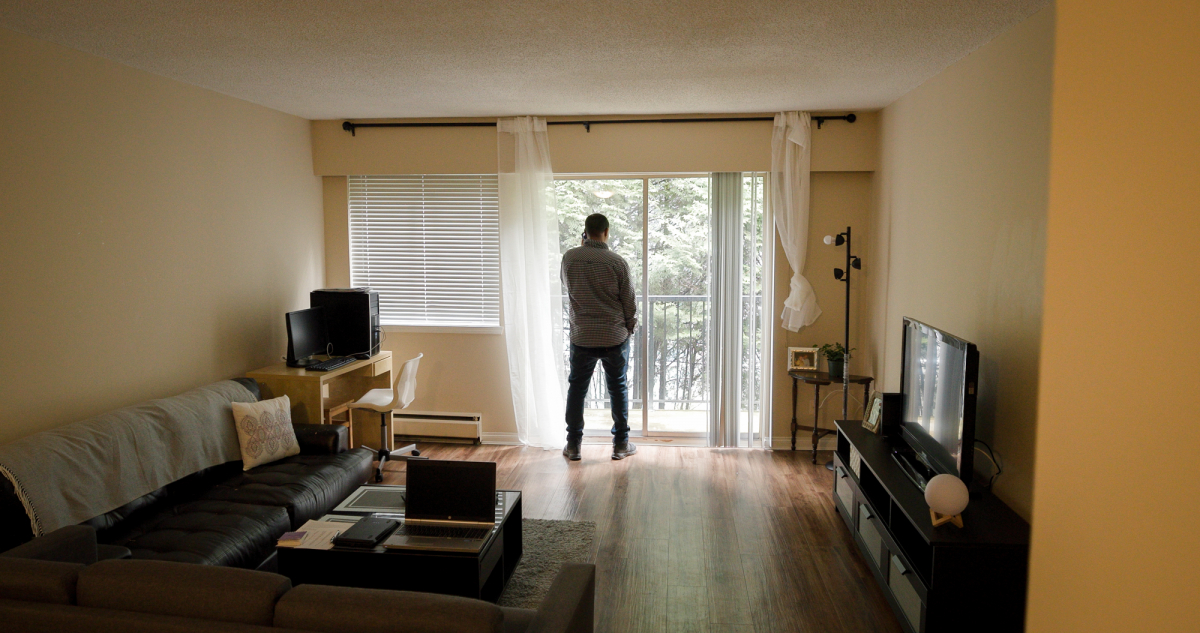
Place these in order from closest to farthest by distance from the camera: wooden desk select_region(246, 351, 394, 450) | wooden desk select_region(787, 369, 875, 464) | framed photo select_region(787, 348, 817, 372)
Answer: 1. wooden desk select_region(246, 351, 394, 450)
2. wooden desk select_region(787, 369, 875, 464)
3. framed photo select_region(787, 348, 817, 372)

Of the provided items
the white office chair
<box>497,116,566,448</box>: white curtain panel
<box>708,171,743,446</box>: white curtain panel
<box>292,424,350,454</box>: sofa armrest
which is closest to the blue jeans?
<box>497,116,566,448</box>: white curtain panel

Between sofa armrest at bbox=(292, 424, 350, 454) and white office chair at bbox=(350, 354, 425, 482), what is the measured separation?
2.01ft

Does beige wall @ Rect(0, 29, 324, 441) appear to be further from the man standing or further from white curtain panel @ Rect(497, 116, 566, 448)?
the man standing

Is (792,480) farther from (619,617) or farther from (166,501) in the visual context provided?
(166,501)

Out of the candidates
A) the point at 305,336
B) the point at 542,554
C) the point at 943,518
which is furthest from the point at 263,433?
the point at 943,518

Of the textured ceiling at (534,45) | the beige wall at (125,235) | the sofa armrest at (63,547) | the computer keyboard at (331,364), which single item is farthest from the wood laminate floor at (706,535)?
the textured ceiling at (534,45)

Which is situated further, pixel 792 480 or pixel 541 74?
pixel 792 480

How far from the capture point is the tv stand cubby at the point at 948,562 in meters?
2.35

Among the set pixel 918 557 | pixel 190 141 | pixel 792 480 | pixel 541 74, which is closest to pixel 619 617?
pixel 918 557

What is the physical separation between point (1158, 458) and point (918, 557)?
66.3 inches

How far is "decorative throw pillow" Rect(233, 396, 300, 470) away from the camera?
3.55 metres

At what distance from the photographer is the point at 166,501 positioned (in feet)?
10.3

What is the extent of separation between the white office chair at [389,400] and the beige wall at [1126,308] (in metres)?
3.94

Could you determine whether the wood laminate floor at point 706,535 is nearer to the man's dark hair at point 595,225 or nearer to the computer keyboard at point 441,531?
the computer keyboard at point 441,531
